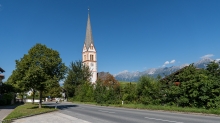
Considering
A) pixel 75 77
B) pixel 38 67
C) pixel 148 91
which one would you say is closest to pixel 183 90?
pixel 148 91

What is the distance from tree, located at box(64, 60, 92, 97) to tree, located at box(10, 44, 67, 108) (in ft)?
136

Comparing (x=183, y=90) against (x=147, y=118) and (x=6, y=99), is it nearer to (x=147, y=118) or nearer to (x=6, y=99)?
(x=147, y=118)

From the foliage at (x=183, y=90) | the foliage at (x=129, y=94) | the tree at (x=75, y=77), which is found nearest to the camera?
the foliage at (x=183, y=90)

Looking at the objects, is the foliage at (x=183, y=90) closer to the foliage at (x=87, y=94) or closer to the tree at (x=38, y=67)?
the tree at (x=38, y=67)

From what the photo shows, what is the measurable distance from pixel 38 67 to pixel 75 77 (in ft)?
151

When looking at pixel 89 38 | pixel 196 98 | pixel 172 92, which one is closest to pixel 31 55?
pixel 172 92

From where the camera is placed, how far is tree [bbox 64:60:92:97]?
6842 cm

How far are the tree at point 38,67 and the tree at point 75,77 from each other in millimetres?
41594

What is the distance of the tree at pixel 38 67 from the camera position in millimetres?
24723

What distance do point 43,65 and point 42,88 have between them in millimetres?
3072

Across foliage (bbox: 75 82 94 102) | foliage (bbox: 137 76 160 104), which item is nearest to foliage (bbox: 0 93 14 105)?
foliage (bbox: 75 82 94 102)

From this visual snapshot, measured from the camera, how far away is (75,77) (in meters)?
70.7

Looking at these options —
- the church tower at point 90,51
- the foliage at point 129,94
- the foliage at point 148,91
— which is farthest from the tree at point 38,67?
the church tower at point 90,51

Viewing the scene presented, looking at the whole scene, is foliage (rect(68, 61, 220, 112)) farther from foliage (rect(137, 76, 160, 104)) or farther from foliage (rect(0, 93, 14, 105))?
→ foliage (rect(0, 93, 14, 105))
